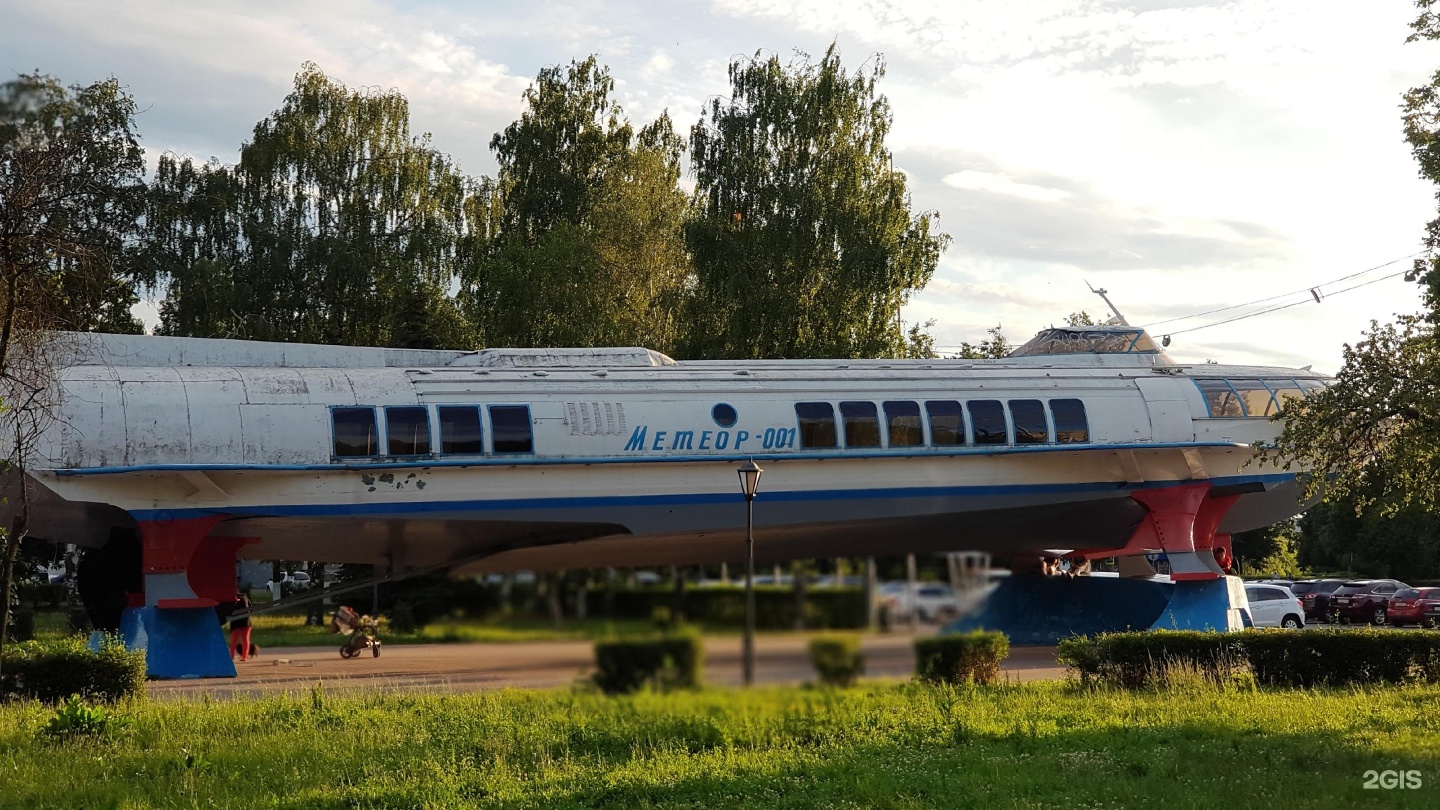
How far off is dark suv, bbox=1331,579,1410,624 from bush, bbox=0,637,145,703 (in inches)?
1556

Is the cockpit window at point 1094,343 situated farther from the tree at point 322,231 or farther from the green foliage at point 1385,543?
the green foliage at point 1385,543

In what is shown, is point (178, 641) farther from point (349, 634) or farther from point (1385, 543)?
point (1385, 543)

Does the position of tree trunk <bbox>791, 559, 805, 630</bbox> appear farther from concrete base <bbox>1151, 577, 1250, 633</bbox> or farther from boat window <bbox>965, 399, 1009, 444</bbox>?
concrete base <bbox>1151, 577, 1250, 633</bbox>

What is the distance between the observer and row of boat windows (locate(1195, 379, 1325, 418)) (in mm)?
30062

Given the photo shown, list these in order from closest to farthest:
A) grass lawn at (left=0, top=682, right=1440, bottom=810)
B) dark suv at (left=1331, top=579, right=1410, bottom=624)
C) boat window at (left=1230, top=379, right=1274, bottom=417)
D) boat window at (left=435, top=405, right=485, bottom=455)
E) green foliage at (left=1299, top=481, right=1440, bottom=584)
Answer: grass lawn at (left=0, top=682, right=1440, bottom=810) → boat window at (left=435, top=405, right=485, bottom=455) → boat window at (left=1230, top=379, right=1274, bottom=417) → dark suv at (left=1331, top=579, right=1410, bottom=624) → green foliage at (left=1299, top=481, right=1440, bottom=584)

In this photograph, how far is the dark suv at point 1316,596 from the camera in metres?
46.2

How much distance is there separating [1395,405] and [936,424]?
9.57m

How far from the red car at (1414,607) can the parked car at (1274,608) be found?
5680mm

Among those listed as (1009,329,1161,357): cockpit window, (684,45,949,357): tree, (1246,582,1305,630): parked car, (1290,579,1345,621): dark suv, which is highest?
(684,45,949,357): tree

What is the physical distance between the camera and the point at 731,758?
12.8m

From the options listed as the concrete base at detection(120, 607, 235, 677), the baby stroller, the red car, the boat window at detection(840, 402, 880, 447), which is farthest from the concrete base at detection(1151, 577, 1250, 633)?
the concrete base at detection(120, 607, 235, 677)

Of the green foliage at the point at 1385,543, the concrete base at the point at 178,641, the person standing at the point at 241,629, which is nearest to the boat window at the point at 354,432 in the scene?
the person standing at the point at 241,629

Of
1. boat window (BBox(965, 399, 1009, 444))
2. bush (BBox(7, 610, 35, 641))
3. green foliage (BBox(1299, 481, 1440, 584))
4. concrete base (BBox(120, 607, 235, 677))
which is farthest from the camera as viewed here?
green foliage (BBox(1299, 481, 1440, 584))

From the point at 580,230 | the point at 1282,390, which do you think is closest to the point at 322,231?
the point at 580,230
